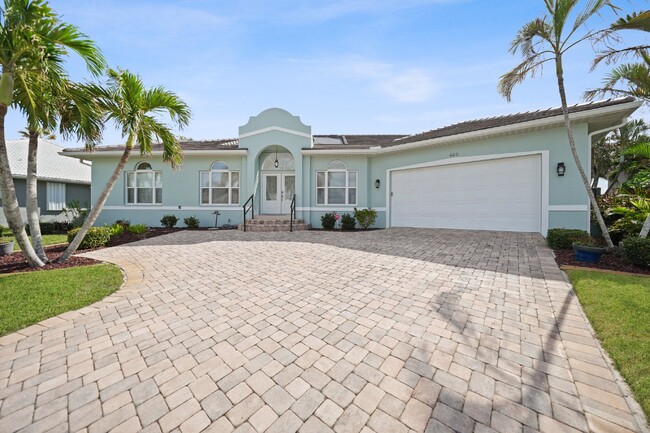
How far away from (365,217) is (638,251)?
811 centimetres

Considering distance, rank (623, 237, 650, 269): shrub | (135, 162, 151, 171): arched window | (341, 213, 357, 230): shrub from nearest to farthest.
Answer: (623, 237, 650, 269): shrub → (341, 213, 357, 230): shrub → (135, 162, 151, 171): arched window

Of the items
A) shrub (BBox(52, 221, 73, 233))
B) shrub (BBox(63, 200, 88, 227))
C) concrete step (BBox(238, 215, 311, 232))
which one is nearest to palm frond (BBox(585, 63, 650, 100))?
concrete step (BBox(238, 215, 311, 232))

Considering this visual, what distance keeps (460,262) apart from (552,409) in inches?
161

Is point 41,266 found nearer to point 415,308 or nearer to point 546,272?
point 415,308

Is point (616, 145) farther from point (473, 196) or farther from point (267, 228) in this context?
point (267, 228)

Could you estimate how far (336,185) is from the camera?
12984 mm

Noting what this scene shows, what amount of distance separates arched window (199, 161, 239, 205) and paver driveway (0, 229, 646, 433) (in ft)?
29.6

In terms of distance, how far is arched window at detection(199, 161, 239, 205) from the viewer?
43.2ft

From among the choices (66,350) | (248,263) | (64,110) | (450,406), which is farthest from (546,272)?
(64,110)

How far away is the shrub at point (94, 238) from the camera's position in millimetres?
7555

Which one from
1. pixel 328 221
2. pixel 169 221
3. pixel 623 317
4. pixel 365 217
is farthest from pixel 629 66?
pixel 169 221

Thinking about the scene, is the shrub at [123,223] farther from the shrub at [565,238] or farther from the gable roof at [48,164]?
the shrub at [565,238]

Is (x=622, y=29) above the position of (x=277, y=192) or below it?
above

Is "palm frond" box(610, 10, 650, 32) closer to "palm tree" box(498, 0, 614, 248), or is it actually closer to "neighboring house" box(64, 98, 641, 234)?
"palm tree" box(498, 0, 614, 248)
